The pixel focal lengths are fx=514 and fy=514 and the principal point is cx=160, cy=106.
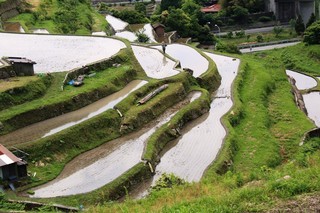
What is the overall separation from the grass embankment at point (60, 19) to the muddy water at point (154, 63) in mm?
9051

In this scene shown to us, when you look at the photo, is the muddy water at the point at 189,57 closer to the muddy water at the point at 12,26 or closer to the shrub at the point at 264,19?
the muddy water at the point at 12,26

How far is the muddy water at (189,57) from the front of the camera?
2958 cm

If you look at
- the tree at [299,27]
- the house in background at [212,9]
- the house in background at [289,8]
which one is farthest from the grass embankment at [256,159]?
the house in background at [212,9]

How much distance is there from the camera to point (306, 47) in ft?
153

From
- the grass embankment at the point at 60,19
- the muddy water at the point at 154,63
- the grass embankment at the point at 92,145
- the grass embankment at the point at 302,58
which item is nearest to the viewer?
the grass embankment at the point at 92,145

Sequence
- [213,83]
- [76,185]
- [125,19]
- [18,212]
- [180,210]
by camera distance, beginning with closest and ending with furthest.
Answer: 1. [180,210]
2. [18,212]
3. [76,185]
4. [213,83]
5. [125,19]

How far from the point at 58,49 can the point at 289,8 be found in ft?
136

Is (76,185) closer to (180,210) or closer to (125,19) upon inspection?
(180,210)

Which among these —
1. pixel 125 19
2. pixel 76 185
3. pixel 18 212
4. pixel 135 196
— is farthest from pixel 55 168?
pixel 125 19

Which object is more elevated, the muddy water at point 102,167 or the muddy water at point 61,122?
the muddy water at point 61,122

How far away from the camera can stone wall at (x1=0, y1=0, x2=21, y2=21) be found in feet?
130

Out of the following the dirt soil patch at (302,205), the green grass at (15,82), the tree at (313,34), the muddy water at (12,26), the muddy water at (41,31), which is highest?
the muddy water at (12,26)

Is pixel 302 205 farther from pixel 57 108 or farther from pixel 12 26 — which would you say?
pixel 12 26

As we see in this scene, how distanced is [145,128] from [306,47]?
3015 cm
